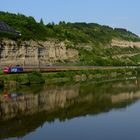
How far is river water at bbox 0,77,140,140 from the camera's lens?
26.5 m

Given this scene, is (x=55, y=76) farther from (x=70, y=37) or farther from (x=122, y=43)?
(x=122, y=43)

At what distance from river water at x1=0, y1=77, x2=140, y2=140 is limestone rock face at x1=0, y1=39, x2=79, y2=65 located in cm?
1768

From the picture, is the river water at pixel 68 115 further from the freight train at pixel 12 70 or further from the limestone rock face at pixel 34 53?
the limestone rock face at pixel 34 53

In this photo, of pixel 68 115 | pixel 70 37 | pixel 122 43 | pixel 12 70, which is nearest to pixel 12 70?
pixel 12 70

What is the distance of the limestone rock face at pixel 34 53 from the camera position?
229 ft

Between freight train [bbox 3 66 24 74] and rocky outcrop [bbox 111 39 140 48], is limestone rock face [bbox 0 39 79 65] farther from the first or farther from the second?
rocky outcrop [bbox 111 39 140 48]

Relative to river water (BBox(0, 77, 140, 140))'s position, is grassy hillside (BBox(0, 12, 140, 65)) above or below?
above

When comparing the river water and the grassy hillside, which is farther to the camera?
the grassy hillside

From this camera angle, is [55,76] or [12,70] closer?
[12,70]

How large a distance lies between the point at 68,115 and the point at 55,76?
3665cm

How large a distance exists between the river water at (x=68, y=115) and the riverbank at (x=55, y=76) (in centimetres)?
554

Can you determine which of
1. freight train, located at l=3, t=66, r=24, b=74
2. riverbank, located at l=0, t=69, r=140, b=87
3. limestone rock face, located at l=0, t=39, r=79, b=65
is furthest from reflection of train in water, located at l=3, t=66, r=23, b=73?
limestone rock face, located at l=0, t=39, r=79, b=65

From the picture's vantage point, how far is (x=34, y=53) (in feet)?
261

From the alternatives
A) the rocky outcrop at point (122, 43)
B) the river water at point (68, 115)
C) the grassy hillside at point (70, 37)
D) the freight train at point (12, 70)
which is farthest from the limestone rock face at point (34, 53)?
the rocky outcrop at point (122, 43)
